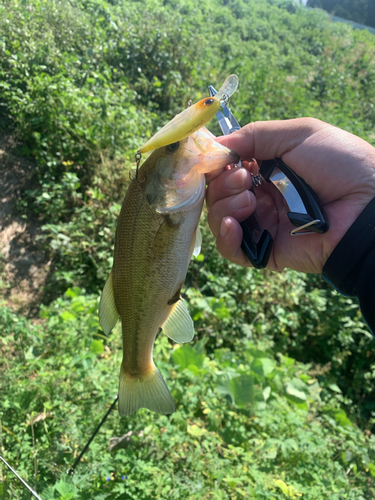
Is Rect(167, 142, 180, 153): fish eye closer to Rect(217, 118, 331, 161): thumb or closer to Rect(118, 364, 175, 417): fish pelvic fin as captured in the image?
Rect(217, 118, 331, 161): thumb

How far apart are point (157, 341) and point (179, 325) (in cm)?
162

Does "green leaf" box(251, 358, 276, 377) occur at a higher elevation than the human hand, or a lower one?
lower

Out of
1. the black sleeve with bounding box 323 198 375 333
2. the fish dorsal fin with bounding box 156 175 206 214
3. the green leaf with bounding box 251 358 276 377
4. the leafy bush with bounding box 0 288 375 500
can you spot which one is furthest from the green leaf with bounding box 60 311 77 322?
the black sleeve with bounding box 323 198 375 333

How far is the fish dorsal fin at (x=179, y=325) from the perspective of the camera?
165 cm

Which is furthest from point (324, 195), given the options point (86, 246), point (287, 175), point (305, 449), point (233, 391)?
point (86, 246)

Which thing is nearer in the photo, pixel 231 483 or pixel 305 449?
pixel 231 483

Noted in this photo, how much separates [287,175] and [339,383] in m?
3.99

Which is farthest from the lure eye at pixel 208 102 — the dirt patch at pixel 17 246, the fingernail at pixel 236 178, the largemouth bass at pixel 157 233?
the dirt patch at pixel 17 246

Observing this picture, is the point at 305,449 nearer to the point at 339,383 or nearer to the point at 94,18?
the point at 339,383

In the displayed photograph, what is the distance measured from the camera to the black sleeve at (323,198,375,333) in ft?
4.78

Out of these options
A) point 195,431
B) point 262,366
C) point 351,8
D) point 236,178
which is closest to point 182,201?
point 236,178

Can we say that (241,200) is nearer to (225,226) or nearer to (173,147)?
(225,226)

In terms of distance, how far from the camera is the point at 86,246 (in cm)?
425

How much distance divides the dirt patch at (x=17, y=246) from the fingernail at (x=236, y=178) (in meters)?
3.24
